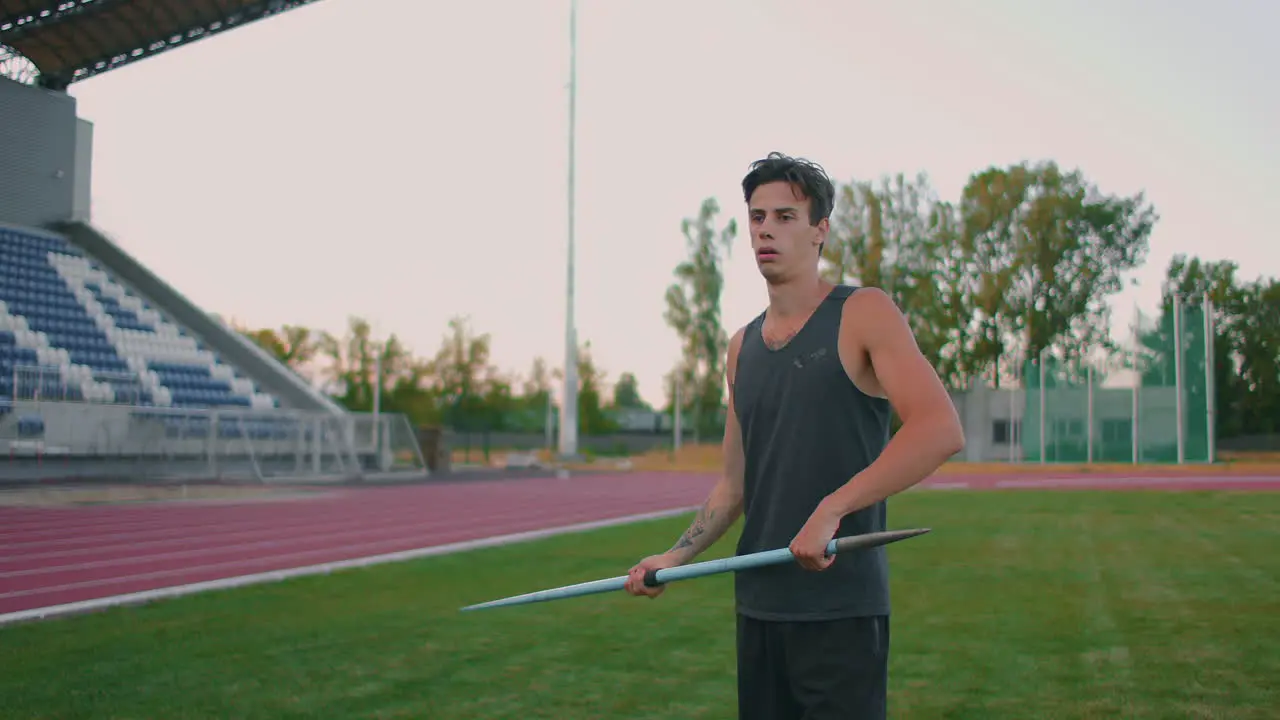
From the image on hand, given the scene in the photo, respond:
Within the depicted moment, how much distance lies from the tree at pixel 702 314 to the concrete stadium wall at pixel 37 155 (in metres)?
30.2

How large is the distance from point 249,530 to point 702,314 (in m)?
42.6

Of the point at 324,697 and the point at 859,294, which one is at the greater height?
the point at 859,294

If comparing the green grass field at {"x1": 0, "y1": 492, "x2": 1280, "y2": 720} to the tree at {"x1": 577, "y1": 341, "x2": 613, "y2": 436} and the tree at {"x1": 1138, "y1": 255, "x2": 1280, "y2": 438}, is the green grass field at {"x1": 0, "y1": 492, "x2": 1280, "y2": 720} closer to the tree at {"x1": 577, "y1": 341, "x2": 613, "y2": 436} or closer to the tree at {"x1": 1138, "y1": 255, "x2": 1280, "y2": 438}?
the tree at {"x1": 577, "y1": 341, "x2": 613, "y2": 436}

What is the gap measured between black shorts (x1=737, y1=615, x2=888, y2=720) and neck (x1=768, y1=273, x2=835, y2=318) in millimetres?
619

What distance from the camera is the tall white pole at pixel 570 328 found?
97.5ft

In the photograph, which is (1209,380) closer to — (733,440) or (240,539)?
(240,539)

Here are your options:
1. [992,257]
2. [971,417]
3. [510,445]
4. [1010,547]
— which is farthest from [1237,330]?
Answer: [1010,547]

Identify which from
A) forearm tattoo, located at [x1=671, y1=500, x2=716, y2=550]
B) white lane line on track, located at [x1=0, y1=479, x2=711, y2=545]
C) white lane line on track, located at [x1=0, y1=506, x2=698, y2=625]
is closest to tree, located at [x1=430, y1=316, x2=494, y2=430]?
white lane line on track, located at [x1=0, y1=479, x2=711, y2=545]

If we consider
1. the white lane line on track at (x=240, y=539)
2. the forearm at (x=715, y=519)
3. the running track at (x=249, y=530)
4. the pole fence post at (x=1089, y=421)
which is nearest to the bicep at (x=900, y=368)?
the forearm at (x=715, y=519)

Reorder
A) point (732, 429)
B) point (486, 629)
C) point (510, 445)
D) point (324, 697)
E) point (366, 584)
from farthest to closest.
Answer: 1. point (510, 445)
2. point (366, 584)
3. point (486, 629)
4. point (324, 697)
5. point (732, 429)

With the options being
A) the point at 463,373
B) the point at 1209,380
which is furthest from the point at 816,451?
the point at 463,373

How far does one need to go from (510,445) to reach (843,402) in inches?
2379

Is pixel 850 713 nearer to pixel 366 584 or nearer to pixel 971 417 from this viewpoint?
pixel 366 584

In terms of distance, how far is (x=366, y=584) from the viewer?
8414mm
